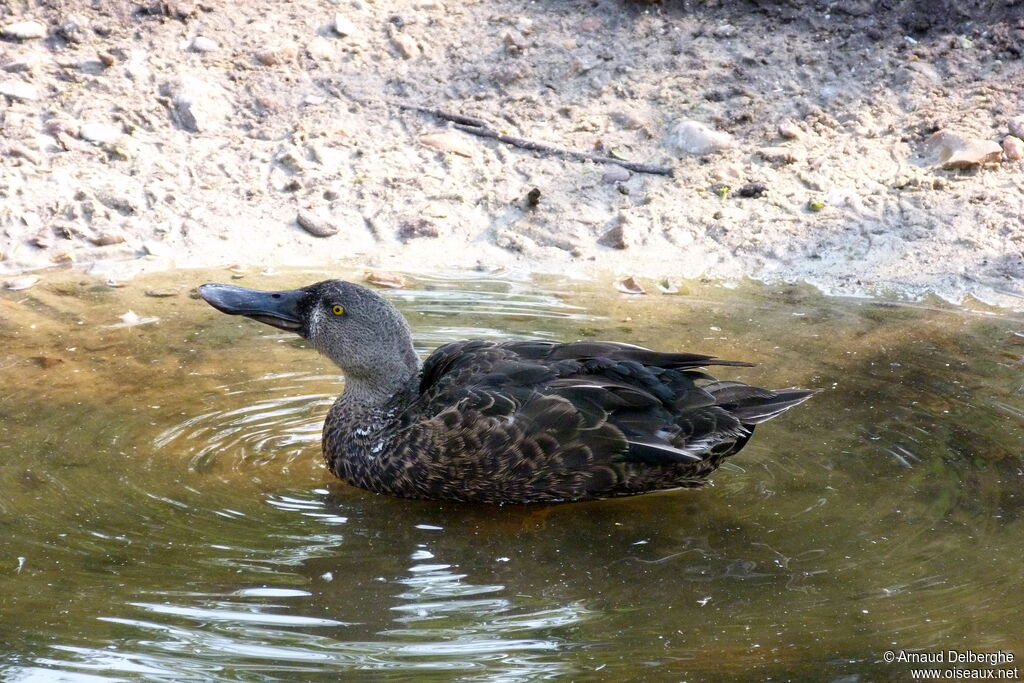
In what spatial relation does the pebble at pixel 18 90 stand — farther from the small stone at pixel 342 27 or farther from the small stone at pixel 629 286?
the small stone at pixel 629 286

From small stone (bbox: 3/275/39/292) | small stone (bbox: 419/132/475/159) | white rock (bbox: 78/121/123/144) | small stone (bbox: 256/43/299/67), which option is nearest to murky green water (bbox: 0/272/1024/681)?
small stone (bbox: 3/275/39/292)

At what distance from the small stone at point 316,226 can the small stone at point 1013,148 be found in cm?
439

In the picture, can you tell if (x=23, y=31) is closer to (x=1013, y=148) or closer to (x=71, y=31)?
(x=71, y=31)

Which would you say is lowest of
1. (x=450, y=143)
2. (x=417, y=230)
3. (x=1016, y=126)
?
(x=417, y=230)

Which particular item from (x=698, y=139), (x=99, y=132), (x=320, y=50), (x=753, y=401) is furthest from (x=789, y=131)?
(x=99, y=132)

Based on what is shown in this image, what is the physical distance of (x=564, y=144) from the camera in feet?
28.5

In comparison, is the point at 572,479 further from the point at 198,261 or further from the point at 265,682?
the point at 198,261

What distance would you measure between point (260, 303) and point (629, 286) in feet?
8.71

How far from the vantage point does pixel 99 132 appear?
27.6 feet

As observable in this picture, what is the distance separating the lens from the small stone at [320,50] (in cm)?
911

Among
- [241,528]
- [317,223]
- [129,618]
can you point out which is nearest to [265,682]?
[129,618]

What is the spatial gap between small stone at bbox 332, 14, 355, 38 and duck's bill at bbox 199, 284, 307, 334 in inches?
164

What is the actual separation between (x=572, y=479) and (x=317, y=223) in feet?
11.8

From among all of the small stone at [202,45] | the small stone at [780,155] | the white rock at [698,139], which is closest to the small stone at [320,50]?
the small stone at [202,45]
